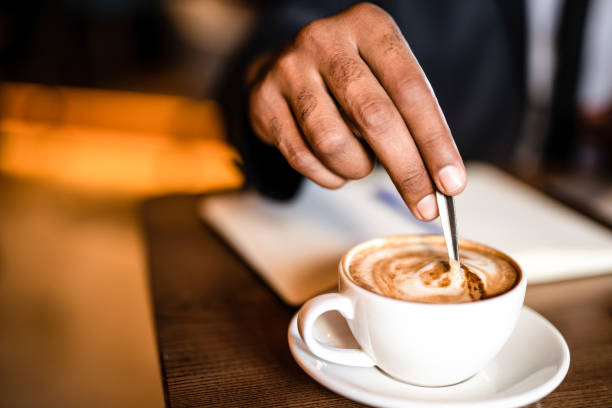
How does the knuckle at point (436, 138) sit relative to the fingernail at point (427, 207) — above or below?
above

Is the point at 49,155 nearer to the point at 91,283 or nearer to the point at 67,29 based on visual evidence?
the point at 67,29

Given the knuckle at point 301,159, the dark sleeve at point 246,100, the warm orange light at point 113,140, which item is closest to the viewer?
the knuckle at point 301,159

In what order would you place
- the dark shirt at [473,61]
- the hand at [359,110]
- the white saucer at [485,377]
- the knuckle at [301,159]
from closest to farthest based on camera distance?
the white saucer at [485,377] → the hand at [359,110] → the knuckle at [301,159] → the dark shirt at [473,61]

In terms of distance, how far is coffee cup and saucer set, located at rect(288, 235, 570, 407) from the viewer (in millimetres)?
399

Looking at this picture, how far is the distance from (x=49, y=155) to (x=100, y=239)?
1.34 m

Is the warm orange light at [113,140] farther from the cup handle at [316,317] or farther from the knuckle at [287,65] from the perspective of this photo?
the cup handle at [316,317]

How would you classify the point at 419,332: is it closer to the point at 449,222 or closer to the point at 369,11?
the point at 449,222

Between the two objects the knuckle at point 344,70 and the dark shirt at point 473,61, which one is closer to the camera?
the knuckle at point 344,70

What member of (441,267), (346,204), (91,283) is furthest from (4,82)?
(441,267)

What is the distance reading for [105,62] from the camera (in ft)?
12.8

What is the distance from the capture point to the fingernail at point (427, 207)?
0.49m

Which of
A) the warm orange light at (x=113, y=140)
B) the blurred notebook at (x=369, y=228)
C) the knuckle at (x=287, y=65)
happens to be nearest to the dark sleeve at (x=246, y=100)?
the blurred notebook at (x=369, y=228)

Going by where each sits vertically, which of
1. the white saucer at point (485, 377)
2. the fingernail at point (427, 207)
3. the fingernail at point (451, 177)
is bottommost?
the white saucer at point (485, 377)

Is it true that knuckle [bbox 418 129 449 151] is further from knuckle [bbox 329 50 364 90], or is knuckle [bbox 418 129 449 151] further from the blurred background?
the blurred background
